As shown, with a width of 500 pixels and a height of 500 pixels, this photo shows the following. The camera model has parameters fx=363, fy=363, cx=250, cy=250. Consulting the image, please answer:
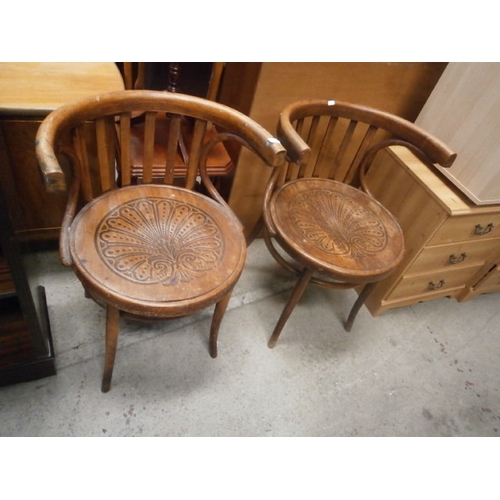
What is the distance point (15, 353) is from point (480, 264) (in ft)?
6.15

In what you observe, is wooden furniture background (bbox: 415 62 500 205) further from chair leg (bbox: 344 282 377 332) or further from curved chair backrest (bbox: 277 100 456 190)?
chair leg (bbox: 344 282 377 332)

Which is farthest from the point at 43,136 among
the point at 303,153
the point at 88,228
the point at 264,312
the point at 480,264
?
the point at 480,264

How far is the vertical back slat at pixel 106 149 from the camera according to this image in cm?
97

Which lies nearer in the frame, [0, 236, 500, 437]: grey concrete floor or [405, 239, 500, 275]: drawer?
[0, 236, 500, 437]: grey concrete floor

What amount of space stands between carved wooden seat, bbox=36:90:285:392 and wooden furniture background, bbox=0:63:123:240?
0.46 ft

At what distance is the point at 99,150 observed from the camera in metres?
1.02

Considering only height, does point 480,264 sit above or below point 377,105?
below

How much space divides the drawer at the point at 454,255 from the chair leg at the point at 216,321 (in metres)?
0.80

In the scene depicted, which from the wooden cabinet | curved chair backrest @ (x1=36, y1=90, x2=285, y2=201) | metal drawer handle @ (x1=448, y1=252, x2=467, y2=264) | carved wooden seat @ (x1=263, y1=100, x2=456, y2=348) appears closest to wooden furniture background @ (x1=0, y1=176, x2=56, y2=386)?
curved chair backrest @ (x1=36, y1=90, x2=285, y2=201)

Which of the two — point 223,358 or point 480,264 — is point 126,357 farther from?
point 480,264

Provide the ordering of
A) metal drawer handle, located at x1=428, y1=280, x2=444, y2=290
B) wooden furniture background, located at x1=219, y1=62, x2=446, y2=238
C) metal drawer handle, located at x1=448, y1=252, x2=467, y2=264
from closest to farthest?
wooden furniture background, located at x1=219, y1=62, x2=446, y2=238 → metal drawer handle, located at x1=448, y1=252, x2=467, y2=264 → metal drawer handle, located at x1=428, y1=280, x2=444, y2=290

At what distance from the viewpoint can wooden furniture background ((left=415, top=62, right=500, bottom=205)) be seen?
3.92 feet

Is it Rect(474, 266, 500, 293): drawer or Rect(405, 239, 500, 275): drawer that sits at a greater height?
Rect(405, 239, 500, 275): drawer

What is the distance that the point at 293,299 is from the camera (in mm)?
1268
